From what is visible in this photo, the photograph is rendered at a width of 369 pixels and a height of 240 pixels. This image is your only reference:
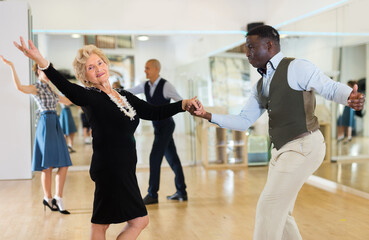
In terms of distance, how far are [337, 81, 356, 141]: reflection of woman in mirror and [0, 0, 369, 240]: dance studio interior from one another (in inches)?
0.8

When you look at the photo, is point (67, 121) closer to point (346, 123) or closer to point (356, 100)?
point (346, 123)

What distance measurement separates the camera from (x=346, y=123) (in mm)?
5961

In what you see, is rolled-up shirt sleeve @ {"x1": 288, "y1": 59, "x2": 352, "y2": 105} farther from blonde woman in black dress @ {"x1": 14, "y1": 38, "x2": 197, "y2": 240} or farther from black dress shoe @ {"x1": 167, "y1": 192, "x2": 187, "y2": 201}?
black dress shoe @ {"x1": 167, "y1": 192, "x2": 187, "y2": 201}

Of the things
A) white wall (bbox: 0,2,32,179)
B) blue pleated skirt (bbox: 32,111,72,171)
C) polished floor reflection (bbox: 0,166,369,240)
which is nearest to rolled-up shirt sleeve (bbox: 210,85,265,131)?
polished floor reflection (bbox: 0,166,369,240)

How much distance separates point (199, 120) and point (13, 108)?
124 inches

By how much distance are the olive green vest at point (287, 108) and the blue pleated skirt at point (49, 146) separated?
112 inches

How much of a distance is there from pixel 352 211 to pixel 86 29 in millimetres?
5123

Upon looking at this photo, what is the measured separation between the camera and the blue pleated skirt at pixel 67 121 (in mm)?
7949

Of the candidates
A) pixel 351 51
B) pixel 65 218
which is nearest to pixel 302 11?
pixel 351 51

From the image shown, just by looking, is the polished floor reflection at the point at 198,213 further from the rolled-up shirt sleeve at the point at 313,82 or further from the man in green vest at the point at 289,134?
the rolled-up shirt sleeve at the point at 313,82

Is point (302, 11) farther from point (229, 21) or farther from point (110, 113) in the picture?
point (110, 113)

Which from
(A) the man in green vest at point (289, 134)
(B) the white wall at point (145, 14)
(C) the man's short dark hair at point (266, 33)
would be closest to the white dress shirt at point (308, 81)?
(A) the man in green vest at point (289, 134)

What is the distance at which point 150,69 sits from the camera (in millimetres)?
5348

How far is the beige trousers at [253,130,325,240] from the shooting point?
8.52ft
